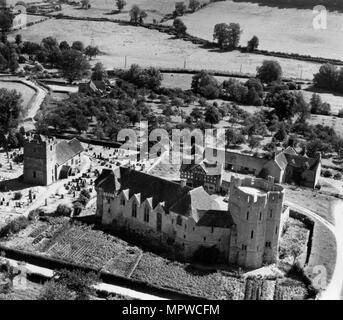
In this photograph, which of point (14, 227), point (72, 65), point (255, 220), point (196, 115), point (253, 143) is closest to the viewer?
point (255, 220)

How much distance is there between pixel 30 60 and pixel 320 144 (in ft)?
329

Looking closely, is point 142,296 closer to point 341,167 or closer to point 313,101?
point 341,167

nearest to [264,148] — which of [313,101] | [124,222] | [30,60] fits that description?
[313,101]

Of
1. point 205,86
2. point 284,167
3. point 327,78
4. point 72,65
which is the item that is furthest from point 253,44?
point 284,167

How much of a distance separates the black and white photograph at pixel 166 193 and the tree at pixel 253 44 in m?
46.5

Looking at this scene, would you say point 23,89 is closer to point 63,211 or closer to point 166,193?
Answer: point 63,211

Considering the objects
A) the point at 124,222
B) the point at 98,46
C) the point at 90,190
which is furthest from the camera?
the point at 98,46

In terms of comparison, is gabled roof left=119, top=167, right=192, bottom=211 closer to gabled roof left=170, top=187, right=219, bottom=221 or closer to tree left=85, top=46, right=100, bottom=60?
gabled roof left=170, top=187, right=219, bottom=221

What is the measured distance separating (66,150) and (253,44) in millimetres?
117945

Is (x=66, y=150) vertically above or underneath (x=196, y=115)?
above

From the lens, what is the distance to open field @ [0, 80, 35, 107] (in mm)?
136375

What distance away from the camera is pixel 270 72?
15938 centimetres

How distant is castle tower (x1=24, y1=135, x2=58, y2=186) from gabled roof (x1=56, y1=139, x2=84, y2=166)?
2.80 metres

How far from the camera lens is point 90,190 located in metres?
85.2
